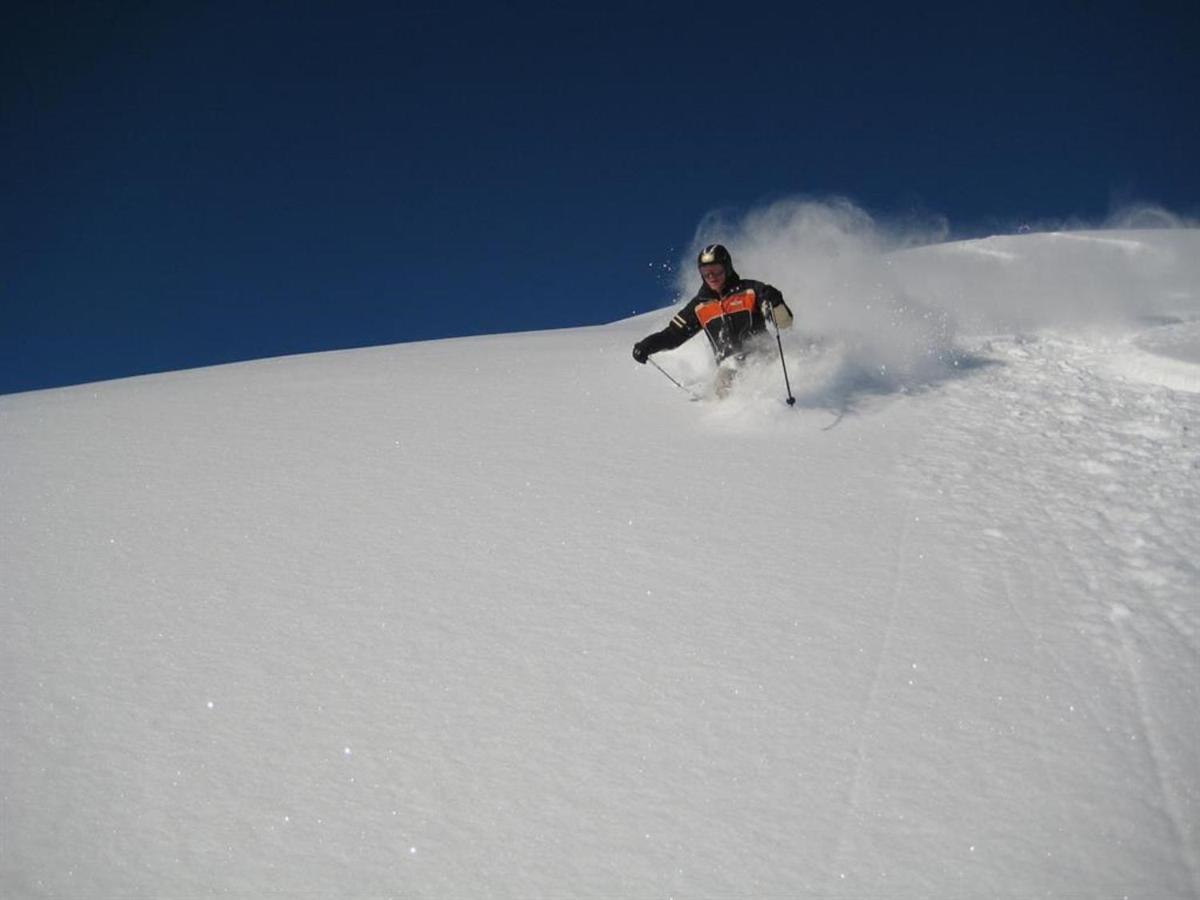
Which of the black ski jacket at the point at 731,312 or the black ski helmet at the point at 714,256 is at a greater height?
the black ski helmet at the point at 714,256

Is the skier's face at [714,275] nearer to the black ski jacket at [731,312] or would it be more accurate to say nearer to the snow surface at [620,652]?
the black ski jacket at [731,312]

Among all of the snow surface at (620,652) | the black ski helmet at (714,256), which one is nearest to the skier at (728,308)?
the black ski helmet at (714,256)

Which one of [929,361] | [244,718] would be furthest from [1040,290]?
[244,718]

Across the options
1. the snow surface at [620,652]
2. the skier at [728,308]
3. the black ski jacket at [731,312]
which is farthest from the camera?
the black ski jacket at [731,312]

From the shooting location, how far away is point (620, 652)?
8.52ft

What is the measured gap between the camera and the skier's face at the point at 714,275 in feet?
19.7

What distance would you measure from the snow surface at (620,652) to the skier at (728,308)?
0.69m

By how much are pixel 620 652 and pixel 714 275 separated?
423 centimetres

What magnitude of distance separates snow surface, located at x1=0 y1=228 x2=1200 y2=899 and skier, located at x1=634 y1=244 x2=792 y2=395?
69cm

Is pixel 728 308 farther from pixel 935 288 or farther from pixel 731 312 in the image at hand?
pixel 935 288

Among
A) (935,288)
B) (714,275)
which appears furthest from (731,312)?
(935,288)

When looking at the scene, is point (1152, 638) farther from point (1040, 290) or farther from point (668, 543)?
point (1040, 290)

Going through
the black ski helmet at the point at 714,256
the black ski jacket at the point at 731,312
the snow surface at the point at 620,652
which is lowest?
the snow surface at the point at 620,652

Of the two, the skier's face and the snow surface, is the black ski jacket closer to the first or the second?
the skier's face
